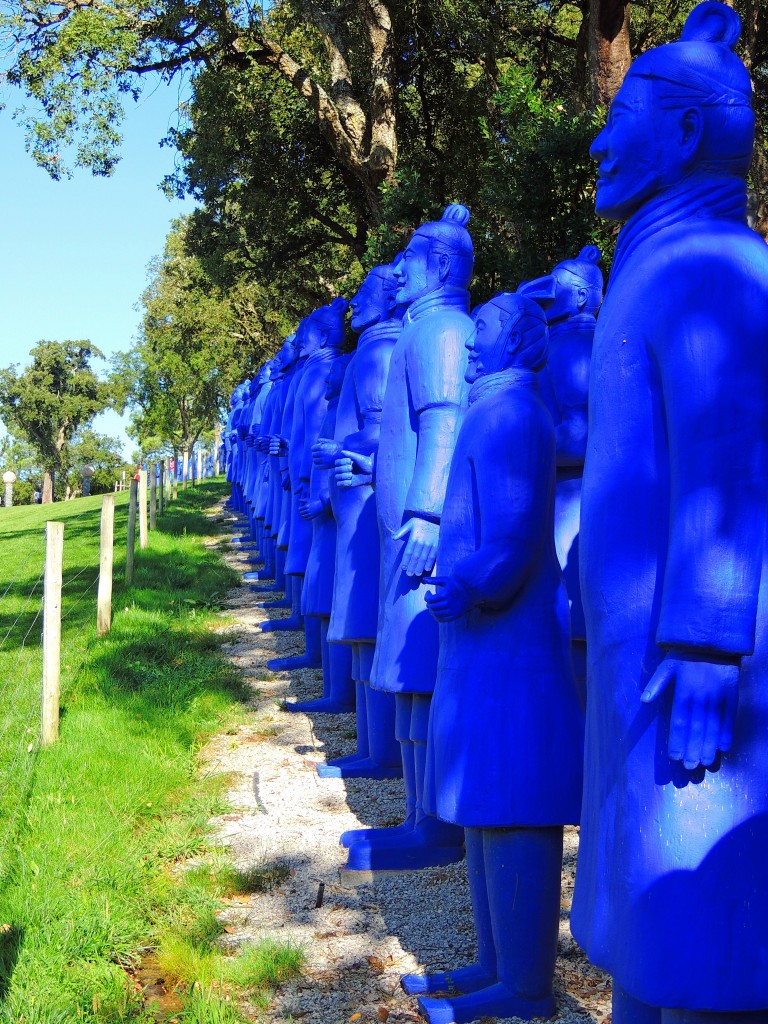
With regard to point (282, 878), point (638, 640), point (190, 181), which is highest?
point (190, 181)

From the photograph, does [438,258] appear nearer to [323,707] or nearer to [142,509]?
[323,707]

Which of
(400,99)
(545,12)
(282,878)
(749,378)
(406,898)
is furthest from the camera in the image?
(400,99)

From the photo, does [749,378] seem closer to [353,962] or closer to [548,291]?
[548,291]

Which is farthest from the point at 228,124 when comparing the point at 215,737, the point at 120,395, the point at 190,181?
the point at 120,395

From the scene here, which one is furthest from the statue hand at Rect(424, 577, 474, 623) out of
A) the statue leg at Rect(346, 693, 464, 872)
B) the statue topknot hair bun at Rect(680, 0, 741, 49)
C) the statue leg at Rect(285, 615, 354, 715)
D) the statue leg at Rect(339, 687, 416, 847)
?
the statue leg at Rect(285, 615, 354, 715)

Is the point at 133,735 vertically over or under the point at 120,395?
under

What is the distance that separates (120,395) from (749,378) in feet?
197

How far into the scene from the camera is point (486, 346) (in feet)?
13.4

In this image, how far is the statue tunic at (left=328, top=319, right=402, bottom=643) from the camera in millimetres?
6340

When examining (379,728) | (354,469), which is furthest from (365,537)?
(379,728)

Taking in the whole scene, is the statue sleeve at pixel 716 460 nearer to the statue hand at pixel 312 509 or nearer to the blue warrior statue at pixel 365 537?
the blue warrior statue at pixel 365 537

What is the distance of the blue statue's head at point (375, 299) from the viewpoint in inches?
266

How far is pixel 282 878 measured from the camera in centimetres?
534

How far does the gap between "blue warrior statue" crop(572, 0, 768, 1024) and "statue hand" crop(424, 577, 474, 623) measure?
980 millimetres
